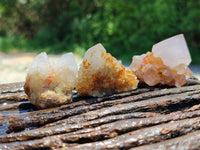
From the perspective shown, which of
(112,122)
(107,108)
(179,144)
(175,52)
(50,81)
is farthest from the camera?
(175,52)

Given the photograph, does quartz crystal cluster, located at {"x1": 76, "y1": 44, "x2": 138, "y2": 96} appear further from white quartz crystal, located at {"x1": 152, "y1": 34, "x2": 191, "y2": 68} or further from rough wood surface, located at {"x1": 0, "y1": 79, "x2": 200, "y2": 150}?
white quartz crystal, located at {"x1": 152, "y1": 34, "x2": 191, "y2": 68}

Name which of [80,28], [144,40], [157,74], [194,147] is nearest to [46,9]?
[80,28]

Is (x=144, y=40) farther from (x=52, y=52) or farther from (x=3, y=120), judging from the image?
(x=3, y=120)

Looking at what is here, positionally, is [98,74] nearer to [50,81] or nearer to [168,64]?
[50,81]

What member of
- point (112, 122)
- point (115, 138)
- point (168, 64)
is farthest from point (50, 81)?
point (168, 64)

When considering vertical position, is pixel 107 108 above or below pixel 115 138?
above

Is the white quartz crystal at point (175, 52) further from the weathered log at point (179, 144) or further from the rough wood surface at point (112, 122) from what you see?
the weathered log at point (179, 144)
